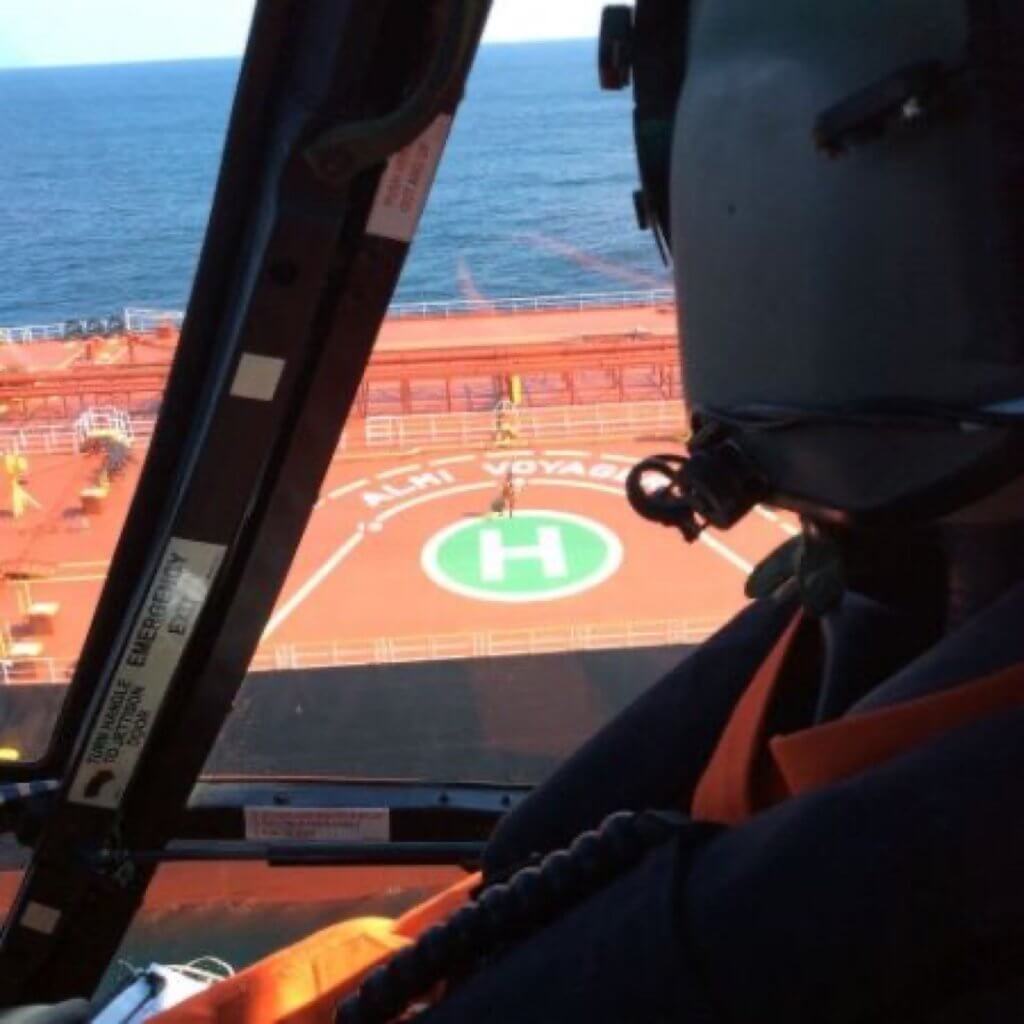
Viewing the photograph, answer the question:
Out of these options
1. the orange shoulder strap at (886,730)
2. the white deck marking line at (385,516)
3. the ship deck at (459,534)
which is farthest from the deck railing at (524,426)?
the orange shoulder strap at (886,730)

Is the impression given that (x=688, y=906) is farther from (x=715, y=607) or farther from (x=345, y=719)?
(x=715, y=607)

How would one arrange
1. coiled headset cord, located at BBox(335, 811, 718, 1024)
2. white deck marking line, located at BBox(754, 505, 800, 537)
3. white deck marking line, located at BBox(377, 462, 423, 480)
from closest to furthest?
coiled headset cord, located at BBox(335, 811, 718, 1024) → white deck marking line, located at BBox(754, 505, 800, 537) → white deck marking line, located at BBox(377, 462, 423, 480)

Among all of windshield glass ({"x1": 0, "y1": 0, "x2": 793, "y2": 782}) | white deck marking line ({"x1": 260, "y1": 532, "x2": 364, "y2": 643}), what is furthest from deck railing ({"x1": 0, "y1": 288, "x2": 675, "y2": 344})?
white deck marking line ({"x1": 260, "y1": 532, "x2": 364, "y2": 643})

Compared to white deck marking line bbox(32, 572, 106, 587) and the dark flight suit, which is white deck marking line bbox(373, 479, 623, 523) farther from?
the dark flight suit

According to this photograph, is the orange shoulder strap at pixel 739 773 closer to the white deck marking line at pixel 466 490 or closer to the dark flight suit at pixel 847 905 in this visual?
the dark flight suit at pixel 847 905

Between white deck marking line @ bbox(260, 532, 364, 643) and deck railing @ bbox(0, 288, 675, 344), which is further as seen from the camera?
white deck marking line @ bbox(260, 532, 364, 643)

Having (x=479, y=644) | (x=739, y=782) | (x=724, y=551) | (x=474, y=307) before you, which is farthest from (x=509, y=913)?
(x=474, y=307)
